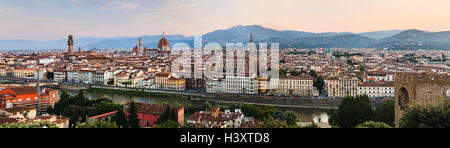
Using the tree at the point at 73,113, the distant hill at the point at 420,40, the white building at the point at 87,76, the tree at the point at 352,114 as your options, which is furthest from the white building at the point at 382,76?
the distant hill at the point at 420,40

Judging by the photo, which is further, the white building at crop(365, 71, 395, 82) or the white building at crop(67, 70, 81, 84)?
the white building at crop(67, 70, 81, 84)

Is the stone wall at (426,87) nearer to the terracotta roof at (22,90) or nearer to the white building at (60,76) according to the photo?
the terracotta roof at (22,90)

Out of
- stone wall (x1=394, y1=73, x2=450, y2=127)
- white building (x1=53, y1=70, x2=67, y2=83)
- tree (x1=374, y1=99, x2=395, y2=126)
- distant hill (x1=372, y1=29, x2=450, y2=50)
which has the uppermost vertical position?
distant hill (x1=372, y1=29, x2=450, y2=50)

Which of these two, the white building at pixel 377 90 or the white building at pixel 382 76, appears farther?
the white building at pixel 382 76

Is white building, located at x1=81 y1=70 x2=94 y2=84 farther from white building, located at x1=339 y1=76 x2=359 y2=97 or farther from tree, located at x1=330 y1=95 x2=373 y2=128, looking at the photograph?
tree, located at x1=330 y1=95 x2=373 y2=128

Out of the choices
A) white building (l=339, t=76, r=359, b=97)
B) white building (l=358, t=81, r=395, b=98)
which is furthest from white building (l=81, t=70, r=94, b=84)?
white building (l=358, t=81, r=395, b=98)

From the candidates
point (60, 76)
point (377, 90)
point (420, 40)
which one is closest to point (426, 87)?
point (377, 90)
